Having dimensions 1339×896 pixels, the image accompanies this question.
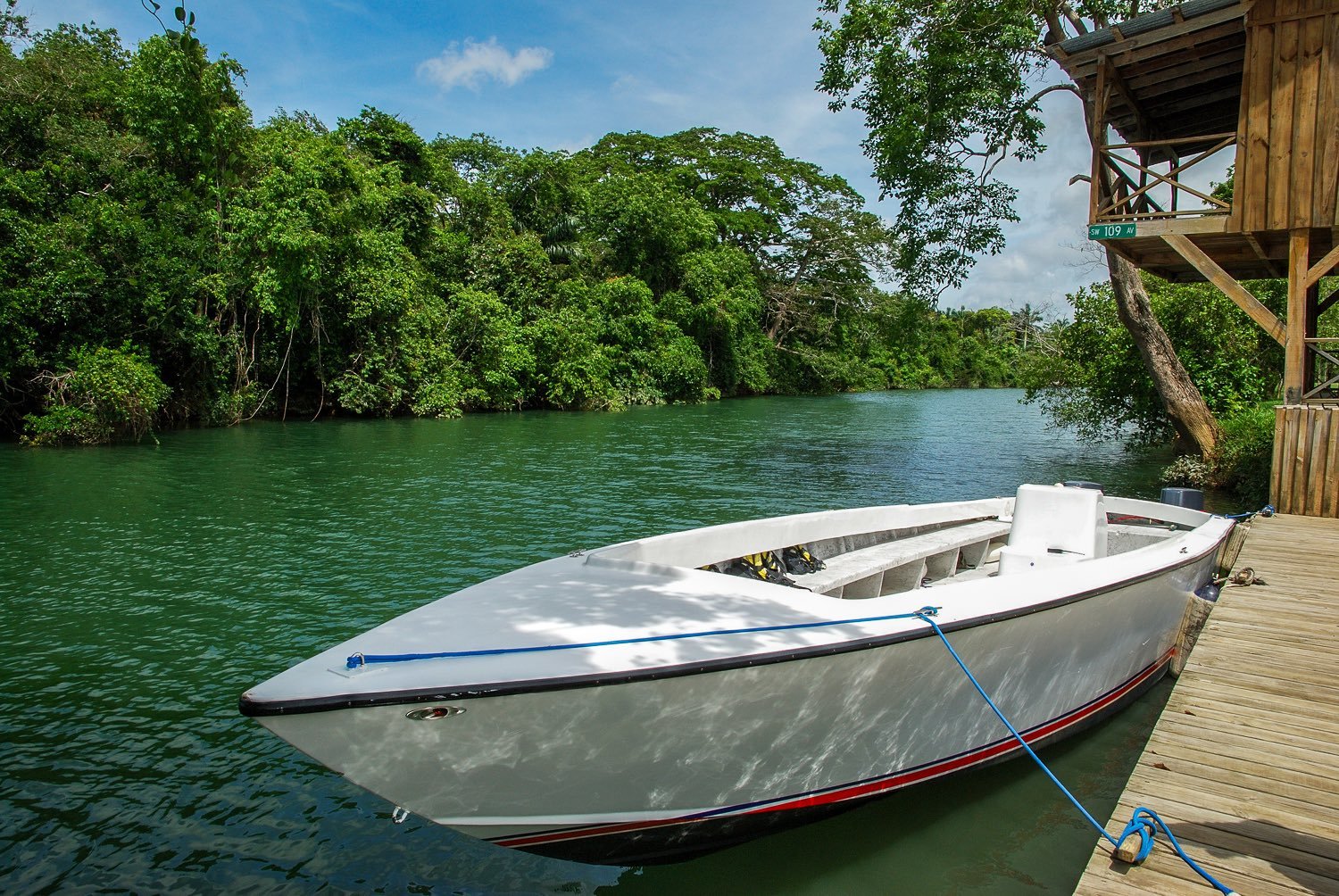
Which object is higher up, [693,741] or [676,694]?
[676,694]

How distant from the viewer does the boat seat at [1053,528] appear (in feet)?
19.0

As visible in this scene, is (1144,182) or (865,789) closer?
(865,789)

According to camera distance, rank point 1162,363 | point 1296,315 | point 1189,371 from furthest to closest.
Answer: point 1189,371
point 1162,363
point 1296,315

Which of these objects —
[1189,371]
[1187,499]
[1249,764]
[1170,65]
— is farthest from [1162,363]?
[1249,764]

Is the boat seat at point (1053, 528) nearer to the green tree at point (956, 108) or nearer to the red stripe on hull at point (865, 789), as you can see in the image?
the red stripe on hull at point (865, 789)

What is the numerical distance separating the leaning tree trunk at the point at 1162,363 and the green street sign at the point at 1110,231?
4.08 meters

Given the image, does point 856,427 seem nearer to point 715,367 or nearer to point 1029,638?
point 715,367

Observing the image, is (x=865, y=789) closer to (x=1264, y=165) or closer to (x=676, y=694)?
(x=676, y=694)

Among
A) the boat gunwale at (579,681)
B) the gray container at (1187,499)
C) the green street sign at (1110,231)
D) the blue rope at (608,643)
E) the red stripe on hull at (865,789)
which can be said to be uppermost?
the green street sign at (1110,231)

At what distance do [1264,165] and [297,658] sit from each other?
1121 centimetres

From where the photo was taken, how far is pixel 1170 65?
34.7 feet

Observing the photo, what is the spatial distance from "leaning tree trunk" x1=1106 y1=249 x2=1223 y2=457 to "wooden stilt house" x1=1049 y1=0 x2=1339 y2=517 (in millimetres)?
2612

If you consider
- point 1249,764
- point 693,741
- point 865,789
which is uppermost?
point 693,741

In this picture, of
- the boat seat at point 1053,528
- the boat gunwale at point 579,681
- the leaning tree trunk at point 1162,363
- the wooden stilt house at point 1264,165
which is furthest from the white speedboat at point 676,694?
the leaning tree trunk at point 1162,363
